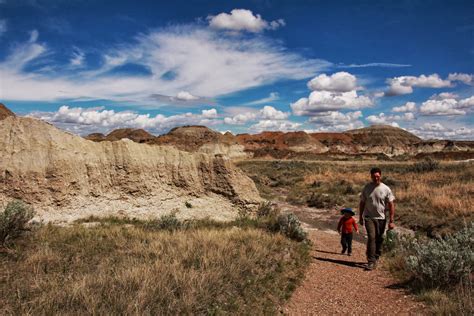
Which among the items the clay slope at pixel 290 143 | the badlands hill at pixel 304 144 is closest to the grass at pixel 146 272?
the badlands hill at pixel 304 144

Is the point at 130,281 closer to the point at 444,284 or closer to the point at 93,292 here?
the point at 93,292

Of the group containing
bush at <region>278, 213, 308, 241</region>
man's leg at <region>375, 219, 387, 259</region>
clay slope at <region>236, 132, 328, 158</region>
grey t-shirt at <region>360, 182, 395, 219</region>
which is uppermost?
clay slope at <region>236, 132, 328, 158</region>

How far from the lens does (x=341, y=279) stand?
6.62 metres

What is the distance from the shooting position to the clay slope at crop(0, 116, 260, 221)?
8922 mm

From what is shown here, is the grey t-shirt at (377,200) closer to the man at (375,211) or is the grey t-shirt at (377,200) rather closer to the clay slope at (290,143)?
the man at (375,211)

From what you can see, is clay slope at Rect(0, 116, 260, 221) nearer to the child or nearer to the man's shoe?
the child

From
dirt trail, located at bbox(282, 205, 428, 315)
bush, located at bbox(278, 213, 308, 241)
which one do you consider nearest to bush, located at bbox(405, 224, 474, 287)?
dirt trail, located at bbox(282, 205, 428, 315)

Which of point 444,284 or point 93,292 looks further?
point 444,284

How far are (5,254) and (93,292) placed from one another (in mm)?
2915

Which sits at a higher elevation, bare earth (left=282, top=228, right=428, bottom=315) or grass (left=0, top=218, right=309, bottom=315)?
grass (left=0, top=218, right=309, bottom=315)

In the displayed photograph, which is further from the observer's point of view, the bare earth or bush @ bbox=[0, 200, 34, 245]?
bush @ bbox=[0, 200, 34, 245]

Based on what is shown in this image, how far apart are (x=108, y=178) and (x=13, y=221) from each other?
12.0ft

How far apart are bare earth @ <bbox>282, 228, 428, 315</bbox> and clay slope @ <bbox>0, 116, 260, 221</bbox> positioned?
14.8ft

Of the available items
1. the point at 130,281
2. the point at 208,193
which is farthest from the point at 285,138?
the point at 130,281
